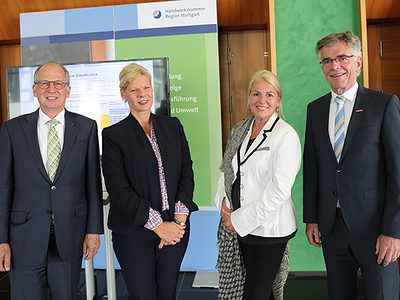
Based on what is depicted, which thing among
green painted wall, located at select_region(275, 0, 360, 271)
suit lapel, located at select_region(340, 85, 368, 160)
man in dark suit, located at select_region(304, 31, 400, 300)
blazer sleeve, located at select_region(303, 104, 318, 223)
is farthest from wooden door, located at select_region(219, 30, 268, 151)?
suit lapel, located at select_region(340, 85, 368, 160)

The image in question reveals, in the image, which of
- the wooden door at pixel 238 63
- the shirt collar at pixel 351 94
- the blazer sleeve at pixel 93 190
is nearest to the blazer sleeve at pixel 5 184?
the blazer sleeve at pixel 93 190

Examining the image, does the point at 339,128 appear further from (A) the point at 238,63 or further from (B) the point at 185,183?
(A) the point at 238,63

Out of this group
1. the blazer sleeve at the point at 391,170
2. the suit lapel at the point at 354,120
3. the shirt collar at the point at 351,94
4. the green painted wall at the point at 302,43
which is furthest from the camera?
the green painted wall at the point at 302,43

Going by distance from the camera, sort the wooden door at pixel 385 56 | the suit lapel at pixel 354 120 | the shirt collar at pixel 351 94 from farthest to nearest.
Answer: the wooden door at pixel 385 56, the shirt collar at pixel 351 94, the suit lapel at pixel 354 120

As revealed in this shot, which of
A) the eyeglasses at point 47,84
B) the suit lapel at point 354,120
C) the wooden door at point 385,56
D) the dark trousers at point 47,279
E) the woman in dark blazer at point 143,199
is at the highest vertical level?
the wooden door at point 385,56

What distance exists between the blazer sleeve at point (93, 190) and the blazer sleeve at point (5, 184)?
0.39 meters

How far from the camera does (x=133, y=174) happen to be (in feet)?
6.27

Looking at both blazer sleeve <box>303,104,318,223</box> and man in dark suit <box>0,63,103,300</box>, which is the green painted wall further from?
man in dark suit <box>0,63,103,300</box>

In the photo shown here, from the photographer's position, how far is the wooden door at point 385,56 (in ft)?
12.9

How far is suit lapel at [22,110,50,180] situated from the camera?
6.18ft

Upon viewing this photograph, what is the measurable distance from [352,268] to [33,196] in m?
1.72

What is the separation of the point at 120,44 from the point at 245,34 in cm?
138

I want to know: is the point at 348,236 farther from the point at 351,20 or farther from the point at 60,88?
the point at 351,20

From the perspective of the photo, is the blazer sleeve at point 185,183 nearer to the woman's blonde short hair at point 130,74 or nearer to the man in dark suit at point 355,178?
the woman's blonde short hair at point 130,74
